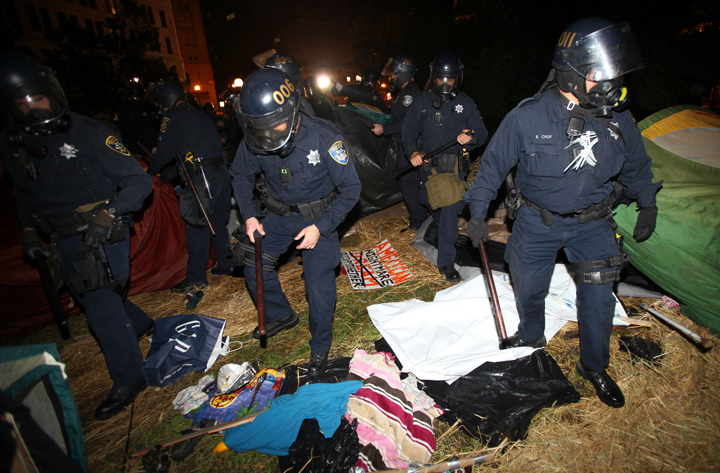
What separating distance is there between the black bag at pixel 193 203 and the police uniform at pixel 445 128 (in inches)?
111

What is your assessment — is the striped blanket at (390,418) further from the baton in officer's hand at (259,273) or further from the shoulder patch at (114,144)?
the shoulder patch at (114,144)

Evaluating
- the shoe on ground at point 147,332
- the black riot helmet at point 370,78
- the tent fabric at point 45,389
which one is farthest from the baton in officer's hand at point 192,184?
the black riot helmet at point 370,78

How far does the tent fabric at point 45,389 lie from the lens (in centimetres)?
174

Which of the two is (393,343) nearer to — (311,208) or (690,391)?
(311,208)

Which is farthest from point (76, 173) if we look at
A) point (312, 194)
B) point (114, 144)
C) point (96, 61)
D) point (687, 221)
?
point (96, 61)

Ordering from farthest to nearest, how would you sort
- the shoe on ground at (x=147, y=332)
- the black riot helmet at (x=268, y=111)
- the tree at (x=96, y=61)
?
1. the tree at (x=96, y=61)
2. the shoe on ground at (x=147, y=332)
3. the black riot helmet at (x=268, y=111)

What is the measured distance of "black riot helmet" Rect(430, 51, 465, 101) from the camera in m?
4.08

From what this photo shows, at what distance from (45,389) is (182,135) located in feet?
10.5

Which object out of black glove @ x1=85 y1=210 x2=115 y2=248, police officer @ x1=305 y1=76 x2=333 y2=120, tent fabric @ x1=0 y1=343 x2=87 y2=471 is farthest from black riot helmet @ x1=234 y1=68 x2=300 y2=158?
police officer @ x1=305 y1=76 x2=333 y2=120

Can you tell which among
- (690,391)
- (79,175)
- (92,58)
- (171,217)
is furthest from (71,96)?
(690,391)

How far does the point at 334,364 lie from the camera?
3.16 metres

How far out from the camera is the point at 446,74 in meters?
4.08

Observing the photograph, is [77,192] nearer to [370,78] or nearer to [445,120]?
[445,120]

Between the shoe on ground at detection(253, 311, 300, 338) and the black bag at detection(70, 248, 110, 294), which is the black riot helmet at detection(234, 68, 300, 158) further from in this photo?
the shoe on ground at detection(253, 311, 300, 338)
